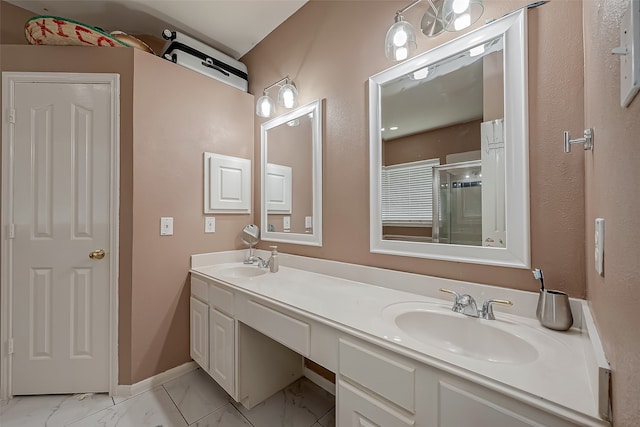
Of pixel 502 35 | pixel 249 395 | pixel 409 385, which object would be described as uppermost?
pixel 502 35

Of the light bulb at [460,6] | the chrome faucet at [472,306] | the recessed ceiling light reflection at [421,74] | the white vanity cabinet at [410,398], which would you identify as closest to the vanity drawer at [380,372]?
the white vanity cabinet at [410,398]

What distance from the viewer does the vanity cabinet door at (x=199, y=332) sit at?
5.74ft

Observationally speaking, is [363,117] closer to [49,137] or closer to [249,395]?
[249,395]

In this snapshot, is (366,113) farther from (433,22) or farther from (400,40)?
(433,22)

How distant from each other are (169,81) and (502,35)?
1.99 m

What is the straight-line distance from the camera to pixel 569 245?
95 centimetres

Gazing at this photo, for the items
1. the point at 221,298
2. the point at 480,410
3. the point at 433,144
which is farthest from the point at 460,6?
the point at 221,298

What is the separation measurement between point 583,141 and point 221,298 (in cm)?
179

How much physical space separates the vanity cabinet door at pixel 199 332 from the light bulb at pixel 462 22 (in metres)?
2.04

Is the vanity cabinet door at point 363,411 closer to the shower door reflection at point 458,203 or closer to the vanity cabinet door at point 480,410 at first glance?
the vanity cabinet door at point 480,410

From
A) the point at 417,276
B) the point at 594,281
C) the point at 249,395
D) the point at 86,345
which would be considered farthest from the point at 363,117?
the point at 86,345

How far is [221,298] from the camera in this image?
1.61m

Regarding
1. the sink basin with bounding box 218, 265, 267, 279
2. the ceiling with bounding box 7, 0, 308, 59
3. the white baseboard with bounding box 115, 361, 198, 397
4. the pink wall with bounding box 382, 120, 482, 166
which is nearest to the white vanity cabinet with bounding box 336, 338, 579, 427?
the pink wall with bounding box 382, 120, 482, 166

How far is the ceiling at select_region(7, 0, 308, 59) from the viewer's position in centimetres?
188
